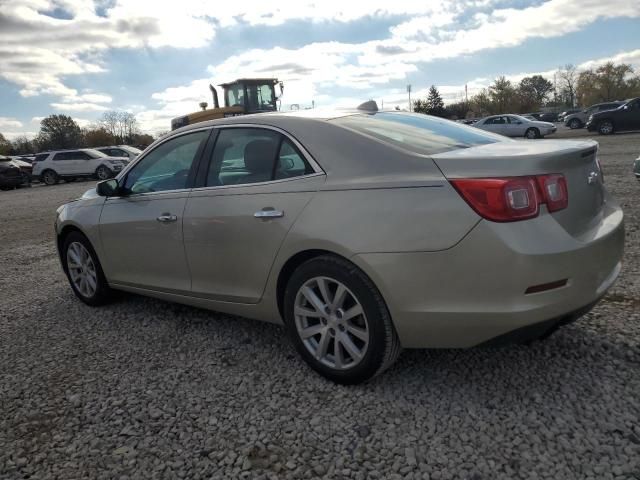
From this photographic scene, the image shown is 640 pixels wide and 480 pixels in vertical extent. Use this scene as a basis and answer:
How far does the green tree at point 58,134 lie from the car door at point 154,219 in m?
83.5

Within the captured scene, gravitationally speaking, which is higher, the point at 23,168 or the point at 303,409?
the point at 23,168

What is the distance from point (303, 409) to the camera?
110 inches

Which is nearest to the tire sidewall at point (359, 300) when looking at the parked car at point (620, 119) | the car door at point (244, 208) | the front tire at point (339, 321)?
the front tire at point (339, 321)

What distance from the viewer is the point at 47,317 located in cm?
462

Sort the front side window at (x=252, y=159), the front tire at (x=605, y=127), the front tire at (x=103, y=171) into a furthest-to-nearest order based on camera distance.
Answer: the front tire at (x=103, y=171) < the front tire at (x=605, y=127) < the front side window at (x=252, y=159)

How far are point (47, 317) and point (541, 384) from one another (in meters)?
4.00

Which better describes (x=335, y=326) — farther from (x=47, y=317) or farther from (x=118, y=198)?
(x=47, y=317)

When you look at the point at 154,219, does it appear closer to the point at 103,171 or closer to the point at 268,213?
the point at 268,213

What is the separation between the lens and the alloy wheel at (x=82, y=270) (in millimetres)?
4680

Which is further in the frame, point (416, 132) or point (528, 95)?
point (528, 95)

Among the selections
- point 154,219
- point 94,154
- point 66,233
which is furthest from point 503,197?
point 94,154

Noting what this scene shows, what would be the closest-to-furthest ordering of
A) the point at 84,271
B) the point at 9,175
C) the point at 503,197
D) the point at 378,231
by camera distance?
the point at 503,197 < the point at 378,231 < the point at 84,271 < the point at 9,175

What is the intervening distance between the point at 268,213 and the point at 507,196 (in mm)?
1324

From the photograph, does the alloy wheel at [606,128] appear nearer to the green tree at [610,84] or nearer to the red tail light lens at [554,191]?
the red tail light lens at [554,191]
